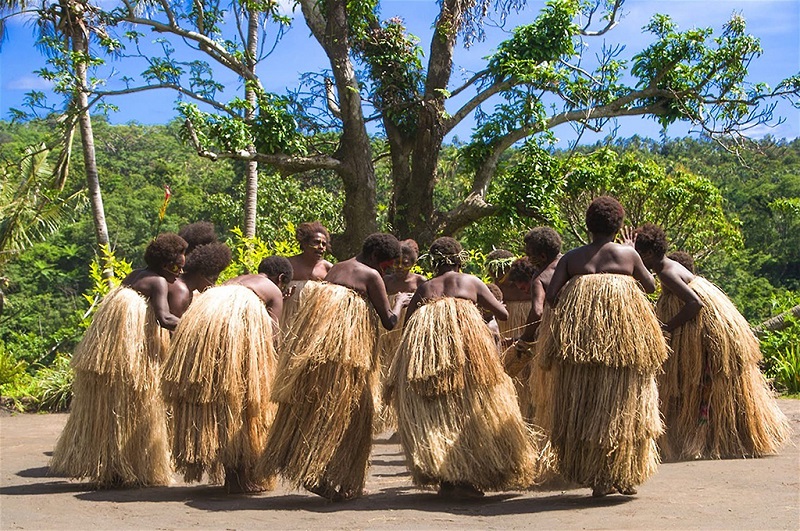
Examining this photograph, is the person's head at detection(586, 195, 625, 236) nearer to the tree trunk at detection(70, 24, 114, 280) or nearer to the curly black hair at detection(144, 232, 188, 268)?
the curly black hair at detection(144, 232, 188, 268)

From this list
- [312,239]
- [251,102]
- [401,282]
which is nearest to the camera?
[312,239]

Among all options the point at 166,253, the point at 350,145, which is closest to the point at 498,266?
the point at 166,253

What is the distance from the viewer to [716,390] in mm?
5961

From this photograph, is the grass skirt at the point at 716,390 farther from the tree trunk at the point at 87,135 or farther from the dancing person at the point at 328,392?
the tree trunk at the point at 87,135

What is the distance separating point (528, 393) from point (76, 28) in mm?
10277

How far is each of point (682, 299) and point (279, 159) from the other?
19.9ft

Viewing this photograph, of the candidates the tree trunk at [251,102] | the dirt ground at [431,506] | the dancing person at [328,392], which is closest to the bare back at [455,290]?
the dancing person at [328,392]

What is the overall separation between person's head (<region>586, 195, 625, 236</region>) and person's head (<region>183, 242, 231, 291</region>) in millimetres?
2256

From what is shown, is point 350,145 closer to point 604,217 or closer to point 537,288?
point 537,288

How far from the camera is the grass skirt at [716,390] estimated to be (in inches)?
234

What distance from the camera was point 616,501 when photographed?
186 inches

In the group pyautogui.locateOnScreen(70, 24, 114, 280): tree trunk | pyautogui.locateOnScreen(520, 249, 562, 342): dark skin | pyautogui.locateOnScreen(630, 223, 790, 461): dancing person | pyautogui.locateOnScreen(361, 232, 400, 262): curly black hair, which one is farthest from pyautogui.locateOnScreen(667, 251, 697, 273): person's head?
pyautogui.locateOnScreen(70, 24, 114, 280): tree trunk

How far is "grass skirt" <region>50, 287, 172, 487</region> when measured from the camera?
5.43 meters

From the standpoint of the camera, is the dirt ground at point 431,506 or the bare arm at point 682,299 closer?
the dirt ground at point 431,506
